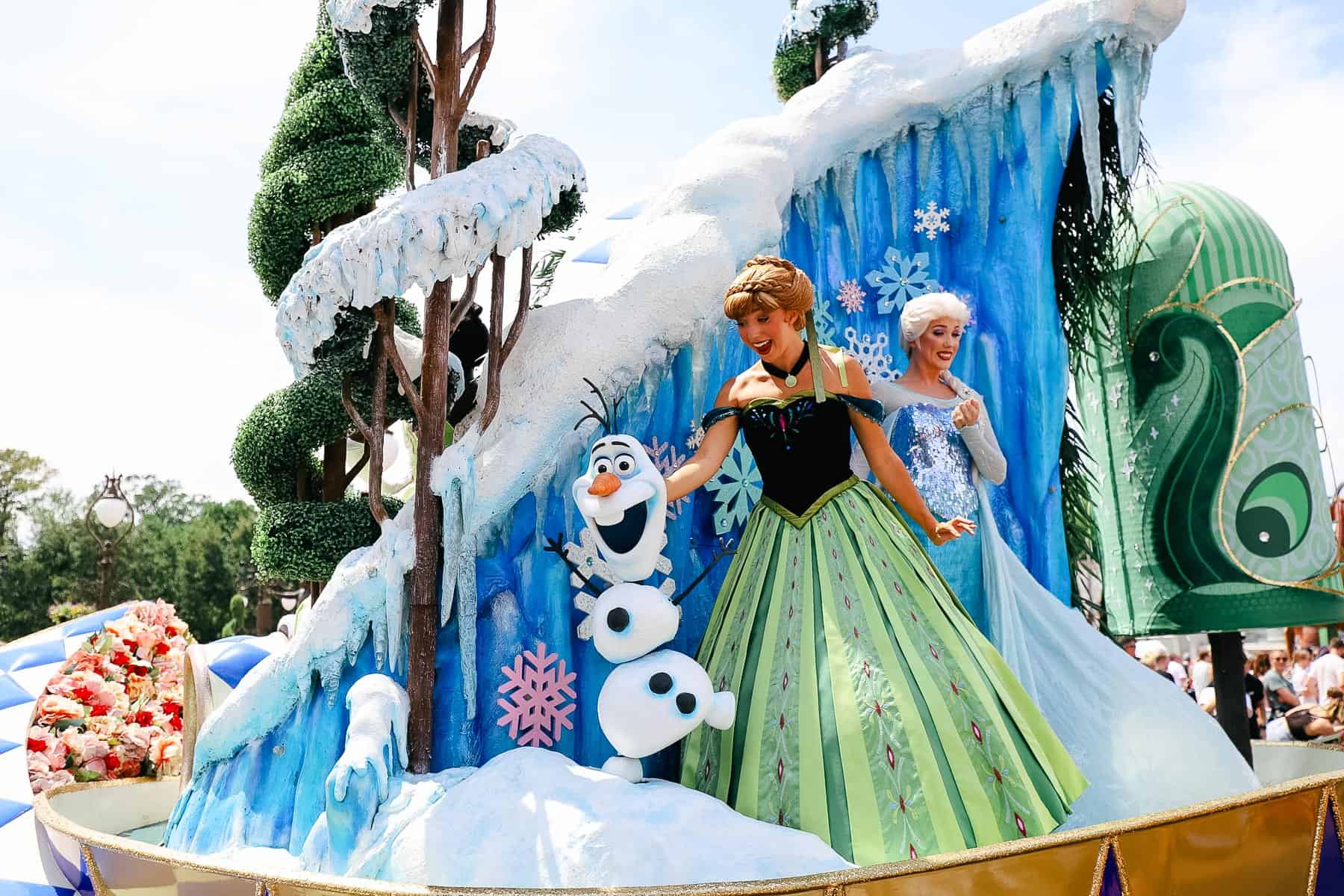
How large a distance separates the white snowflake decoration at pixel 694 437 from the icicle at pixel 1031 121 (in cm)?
192

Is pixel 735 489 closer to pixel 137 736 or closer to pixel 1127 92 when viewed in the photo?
pixel 1127 92

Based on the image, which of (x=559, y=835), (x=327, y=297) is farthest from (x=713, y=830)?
(x=327, y=297)

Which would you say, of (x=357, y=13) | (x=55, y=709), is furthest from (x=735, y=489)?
(x=55, y=709)

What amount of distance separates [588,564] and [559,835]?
3.42 ft

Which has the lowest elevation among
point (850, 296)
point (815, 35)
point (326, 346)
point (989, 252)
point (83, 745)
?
point (83, 745)

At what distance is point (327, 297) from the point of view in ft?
10.9

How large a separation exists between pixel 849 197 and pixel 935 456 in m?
1.25

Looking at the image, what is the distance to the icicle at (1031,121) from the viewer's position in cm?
440

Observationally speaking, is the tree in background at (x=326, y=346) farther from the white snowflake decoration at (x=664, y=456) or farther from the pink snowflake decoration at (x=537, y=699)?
the pink snowflake decoration at (x=537, y=699)

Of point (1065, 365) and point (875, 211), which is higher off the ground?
point (875, 211)

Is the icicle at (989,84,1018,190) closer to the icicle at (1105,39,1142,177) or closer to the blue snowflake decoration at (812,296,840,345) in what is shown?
the icicle at (1105,39,1142,177)

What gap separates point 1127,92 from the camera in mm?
4352

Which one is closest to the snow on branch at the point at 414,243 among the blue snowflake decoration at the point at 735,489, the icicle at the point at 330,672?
Result: the icicle at the point at 330,672

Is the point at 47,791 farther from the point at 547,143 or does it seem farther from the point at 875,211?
the point at 875,211
